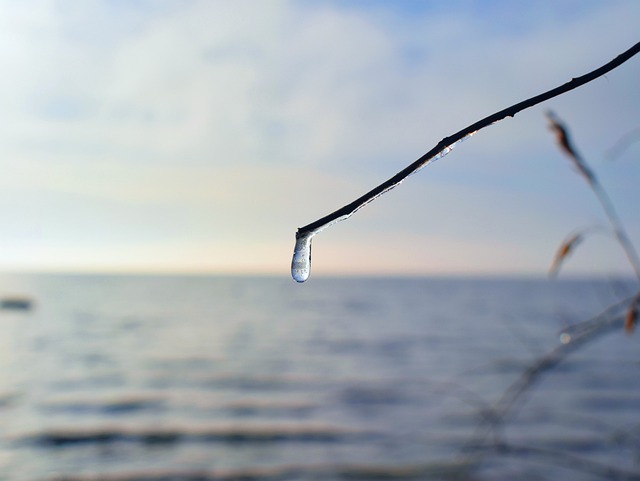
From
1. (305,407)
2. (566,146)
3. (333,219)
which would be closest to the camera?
(333,219)

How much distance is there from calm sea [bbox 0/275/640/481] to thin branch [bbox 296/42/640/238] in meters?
1.02

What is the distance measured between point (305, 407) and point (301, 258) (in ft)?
41.7

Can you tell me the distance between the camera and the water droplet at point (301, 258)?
0.35 meters

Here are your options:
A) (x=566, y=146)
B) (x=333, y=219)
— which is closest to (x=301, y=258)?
(x=333, y=219)

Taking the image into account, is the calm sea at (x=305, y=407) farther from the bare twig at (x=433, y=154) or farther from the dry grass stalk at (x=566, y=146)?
the bare twig at (x=433, y=154)

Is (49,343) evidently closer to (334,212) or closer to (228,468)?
(228,468)

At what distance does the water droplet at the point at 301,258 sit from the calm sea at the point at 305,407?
0.96 meters

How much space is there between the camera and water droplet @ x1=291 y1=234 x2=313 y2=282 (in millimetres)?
354

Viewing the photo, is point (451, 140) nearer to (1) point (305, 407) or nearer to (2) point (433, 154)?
(2) point (433, 154)

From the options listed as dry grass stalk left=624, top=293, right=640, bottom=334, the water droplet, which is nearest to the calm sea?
dry grass stalk left=624, top=293, right=640, bottom=334

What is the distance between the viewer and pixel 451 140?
0.37m

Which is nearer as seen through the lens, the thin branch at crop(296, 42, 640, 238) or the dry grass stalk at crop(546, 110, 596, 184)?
the thin branch at crop(296, 42, 640, 238)

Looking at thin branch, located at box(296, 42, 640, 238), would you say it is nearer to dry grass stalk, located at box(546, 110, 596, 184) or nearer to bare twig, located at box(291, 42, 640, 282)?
bare twig, located at box(291, 42, 640, 282)

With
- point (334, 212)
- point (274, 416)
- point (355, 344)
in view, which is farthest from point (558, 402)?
point (334, 212)
